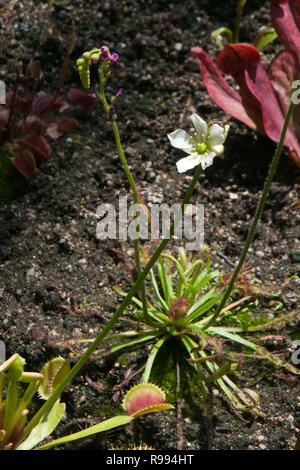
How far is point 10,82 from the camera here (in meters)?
2.91

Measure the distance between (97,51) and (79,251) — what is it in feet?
3.46

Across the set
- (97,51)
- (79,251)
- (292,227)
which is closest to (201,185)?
(292,227)

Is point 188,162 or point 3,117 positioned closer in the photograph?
point 188,162

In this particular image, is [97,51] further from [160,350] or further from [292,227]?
[292,227]

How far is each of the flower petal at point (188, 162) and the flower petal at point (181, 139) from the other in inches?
1.3

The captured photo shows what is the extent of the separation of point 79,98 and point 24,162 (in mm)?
416

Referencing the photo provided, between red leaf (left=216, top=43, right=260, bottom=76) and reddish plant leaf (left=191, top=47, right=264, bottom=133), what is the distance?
0.04m

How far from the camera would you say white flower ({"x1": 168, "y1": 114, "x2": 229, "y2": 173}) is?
1.59m

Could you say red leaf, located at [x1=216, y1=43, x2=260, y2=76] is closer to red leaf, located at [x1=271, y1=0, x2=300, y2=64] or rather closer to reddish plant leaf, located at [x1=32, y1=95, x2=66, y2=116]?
red leaf, located at [x1=271, y1=0, x2=300, y2=64]

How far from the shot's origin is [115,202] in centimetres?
264

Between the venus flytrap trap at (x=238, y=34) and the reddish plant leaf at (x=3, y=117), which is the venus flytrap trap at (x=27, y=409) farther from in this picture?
the venus flytrap trap at (x=238, y=34)

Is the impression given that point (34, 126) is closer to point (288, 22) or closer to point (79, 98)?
point (79, 98)

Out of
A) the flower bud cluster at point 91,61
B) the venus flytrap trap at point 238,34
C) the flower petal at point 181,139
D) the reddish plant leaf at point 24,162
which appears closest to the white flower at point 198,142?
the flower petal at point 181,139

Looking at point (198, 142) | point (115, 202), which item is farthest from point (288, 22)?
point (198, 142)
